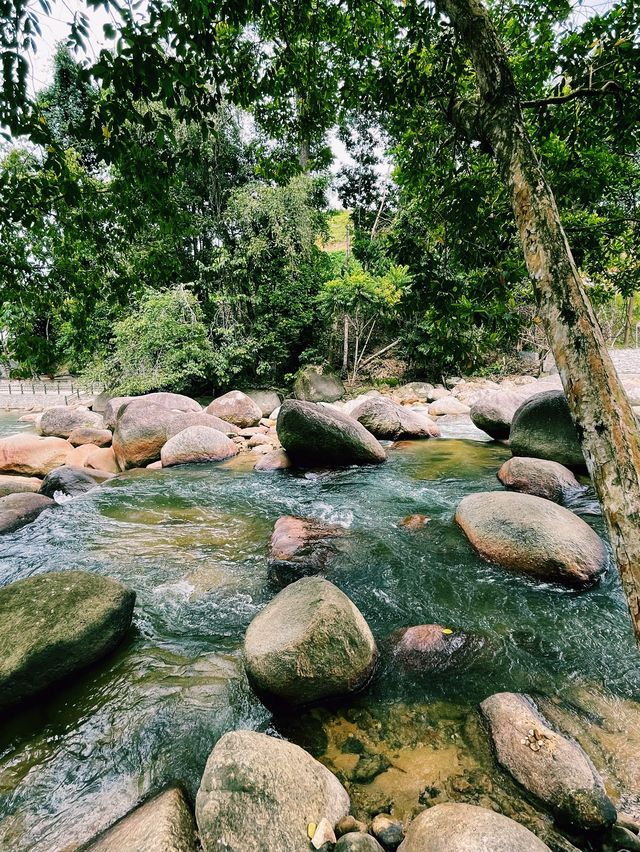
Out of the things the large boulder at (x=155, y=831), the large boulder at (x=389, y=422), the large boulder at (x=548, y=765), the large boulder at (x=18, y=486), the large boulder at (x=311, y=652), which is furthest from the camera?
the large boulder at (x=389, y=422)

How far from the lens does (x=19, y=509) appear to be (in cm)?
558

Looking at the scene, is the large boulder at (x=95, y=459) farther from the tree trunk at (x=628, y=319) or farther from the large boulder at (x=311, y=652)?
the tree trunk at (x=628, y=319)

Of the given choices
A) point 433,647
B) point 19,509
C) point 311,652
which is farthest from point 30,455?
point 433,647

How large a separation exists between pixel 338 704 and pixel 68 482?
20.6ft

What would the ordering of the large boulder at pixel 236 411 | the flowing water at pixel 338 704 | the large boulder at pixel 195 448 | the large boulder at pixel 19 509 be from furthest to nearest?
the large boulder at pixel 236 411 < the large boulder at pixel 195 448 < the large boulder at pixel 19 509 < the flowing water at pixel 338 704

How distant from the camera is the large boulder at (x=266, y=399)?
15.8 metres

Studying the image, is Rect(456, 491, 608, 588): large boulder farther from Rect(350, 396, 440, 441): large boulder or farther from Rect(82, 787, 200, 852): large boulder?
Rect(350, 396, 440, 441): large boulder

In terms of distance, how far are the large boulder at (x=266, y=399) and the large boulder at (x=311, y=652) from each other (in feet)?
43.2

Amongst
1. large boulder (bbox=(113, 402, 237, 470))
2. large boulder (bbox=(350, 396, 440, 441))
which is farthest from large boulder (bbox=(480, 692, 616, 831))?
large boulder (bbox=(113, 402, 237, 470))

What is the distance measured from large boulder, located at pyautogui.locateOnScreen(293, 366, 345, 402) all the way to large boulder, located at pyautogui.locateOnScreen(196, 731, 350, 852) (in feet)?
47.6

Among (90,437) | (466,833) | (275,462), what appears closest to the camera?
(466,833)

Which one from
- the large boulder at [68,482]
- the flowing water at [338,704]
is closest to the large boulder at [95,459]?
the large boulder at [68,482]

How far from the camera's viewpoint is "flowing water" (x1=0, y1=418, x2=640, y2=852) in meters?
2.02

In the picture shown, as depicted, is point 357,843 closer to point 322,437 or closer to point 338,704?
point 338,704
